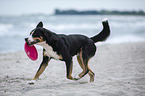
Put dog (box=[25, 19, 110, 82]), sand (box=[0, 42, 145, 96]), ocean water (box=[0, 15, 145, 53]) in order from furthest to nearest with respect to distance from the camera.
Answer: ocean water (box=[0, 15, 145, 53]), dog (box=[25, 19, 110, 82]), sand (box=[0, 42, 145, 96])

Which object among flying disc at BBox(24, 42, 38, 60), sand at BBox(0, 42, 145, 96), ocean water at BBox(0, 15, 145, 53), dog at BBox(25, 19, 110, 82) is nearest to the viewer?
sand at BBox(0, 42, 145, 96)

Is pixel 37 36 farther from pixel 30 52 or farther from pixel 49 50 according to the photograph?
pixel 30 52

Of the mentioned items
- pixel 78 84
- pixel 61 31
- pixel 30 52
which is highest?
pixel 61 31

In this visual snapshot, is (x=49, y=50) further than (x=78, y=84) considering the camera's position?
No

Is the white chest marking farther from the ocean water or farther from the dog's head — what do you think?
the ocean water

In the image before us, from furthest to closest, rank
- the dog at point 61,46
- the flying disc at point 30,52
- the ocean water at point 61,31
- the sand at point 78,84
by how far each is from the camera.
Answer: the ocean water at point 61,31 → the flying disc at point 30,52 → the dog at point 61,46 → the sand at point 78,84

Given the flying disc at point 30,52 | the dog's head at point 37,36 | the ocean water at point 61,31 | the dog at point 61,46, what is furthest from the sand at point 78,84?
the ocean water at point 61,31

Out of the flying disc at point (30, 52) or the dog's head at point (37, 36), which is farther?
the flying disc at point (30, 52)

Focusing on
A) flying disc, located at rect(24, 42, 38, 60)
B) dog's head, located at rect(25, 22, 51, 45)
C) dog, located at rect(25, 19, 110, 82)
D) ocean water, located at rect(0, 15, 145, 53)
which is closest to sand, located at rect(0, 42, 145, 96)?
dog, located at rect(25, 19, 110, 82)

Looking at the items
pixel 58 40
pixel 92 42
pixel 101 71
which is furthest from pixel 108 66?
pixel 58 40

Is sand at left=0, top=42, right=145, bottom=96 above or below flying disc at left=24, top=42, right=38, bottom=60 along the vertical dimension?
below

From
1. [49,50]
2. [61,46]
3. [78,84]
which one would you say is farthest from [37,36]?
[78,84]

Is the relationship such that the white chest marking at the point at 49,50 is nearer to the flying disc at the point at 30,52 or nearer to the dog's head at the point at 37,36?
the dog's head at the point at 37,36

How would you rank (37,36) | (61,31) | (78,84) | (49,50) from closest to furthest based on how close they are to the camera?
(37,36) < (49,50) < (78,84) < (61,31)
